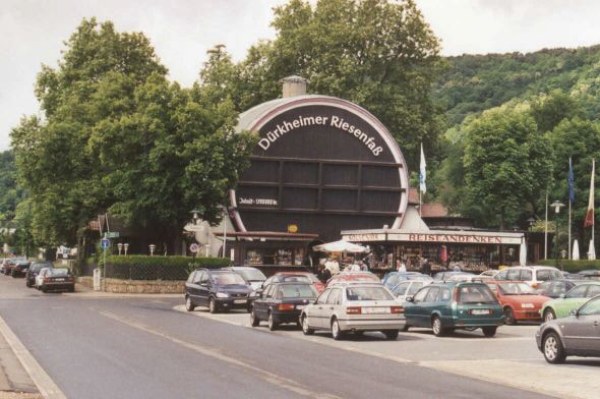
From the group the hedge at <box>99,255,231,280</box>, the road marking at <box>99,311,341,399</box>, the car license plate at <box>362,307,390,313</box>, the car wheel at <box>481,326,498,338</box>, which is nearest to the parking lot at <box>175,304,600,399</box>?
the car wheel at <box>481,326,498,338</box>

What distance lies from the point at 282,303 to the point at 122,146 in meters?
32.0

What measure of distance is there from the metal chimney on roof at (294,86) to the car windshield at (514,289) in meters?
45.0

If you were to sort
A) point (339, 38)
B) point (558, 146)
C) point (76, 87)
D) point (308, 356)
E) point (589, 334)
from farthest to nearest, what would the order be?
point (558, 146) → point (339, 38) → point (76, 87) → point (308, 356) → point (589, 334)

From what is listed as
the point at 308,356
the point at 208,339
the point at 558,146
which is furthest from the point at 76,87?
the point at 308,356

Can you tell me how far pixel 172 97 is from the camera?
6141 cm

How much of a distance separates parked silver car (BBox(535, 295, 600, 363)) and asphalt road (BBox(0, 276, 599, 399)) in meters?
0.38

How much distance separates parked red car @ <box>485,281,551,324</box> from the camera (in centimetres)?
3378

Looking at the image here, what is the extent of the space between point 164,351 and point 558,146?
7337 centimetres

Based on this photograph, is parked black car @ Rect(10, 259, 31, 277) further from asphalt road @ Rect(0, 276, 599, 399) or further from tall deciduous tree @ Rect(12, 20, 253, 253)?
asphalt road @ Rect(0, 276, 599, 399)

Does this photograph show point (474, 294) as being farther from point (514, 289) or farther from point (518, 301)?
point (514, 289)

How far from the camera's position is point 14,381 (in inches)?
646

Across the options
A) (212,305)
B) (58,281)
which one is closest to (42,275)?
(58,281)

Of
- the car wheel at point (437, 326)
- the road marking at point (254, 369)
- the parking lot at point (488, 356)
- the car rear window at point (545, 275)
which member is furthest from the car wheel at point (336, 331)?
the car rear window at point (545, 275)

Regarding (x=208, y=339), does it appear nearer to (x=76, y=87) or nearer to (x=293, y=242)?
(x=293, y=242)
